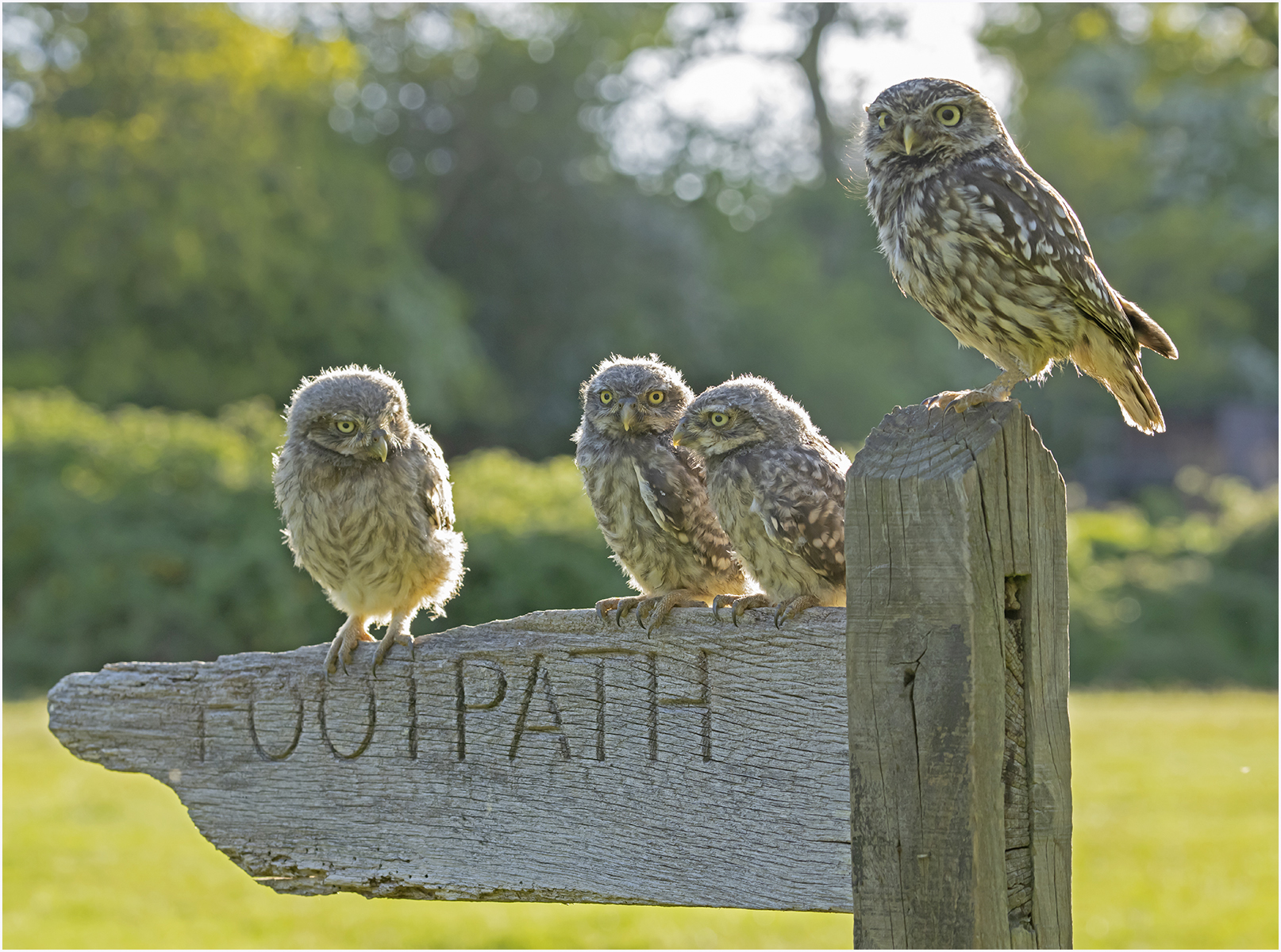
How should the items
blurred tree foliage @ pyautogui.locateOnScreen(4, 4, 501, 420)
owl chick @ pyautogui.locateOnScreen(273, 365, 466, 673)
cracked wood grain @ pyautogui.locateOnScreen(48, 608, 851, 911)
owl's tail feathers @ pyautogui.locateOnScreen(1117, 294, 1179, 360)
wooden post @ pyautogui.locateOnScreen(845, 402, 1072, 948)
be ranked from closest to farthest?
wooden post @ pyautogui.locateOnScreen(845, 402, 1072, 948) < cracked wood grain @ pyautogui.locateOnScreen(48, 608, 851, 911) < owl's tail feathers @ pyautogui.locateOnScreen(1117, 294, 1179, 360) < owl chick @ pyautogui.locateOnScreen(273, 365, 466, 673) < blurred tree foliage @ pyautogui.locateOnScreen(4, 4, 501, 420)

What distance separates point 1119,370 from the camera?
249cm

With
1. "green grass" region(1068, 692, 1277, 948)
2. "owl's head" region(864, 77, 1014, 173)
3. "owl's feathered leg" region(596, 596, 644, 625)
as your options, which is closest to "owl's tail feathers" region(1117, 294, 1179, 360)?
"owl's head" region(864, 77, 1014, 173)

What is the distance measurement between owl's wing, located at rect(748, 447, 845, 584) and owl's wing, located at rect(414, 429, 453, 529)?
0.85 meters

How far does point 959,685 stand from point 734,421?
0.94 meters

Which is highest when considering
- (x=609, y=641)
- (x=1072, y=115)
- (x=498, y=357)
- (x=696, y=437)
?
(x=1072, y=115)

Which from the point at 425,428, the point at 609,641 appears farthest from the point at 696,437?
the point at 425,428

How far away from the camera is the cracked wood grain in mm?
1893

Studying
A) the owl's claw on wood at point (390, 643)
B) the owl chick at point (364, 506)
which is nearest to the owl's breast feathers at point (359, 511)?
the owl chick at point (364, 506)

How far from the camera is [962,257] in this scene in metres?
2.50

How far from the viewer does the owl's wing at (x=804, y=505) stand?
2.28 m

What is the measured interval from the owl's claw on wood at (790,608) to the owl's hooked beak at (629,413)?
839 mm

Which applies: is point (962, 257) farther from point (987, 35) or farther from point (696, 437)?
point (987, 35)

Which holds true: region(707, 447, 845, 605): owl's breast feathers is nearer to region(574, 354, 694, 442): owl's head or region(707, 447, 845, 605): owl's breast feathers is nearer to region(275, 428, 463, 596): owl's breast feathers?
region(574, 354, 694, 442): owl's head

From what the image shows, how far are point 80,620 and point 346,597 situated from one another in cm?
862
